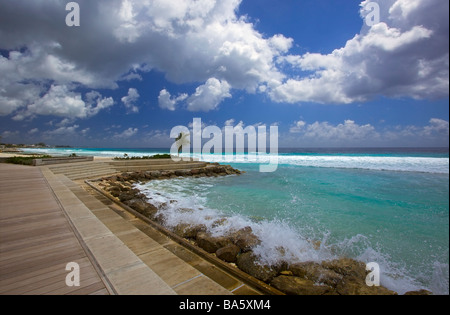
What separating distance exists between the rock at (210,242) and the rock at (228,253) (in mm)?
227

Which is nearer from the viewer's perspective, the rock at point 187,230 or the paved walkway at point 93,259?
the paved walkway at point 93,259

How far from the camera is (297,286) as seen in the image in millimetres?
3090

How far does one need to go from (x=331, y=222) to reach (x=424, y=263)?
2.79 meters

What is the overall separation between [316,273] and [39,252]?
15.5 feet

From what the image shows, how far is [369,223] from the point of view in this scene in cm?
693

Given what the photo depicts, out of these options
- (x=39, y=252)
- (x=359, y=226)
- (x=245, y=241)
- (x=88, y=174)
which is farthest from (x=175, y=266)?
(x=88, y=174)

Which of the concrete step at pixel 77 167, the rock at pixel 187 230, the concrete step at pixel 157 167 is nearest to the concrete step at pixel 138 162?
the concrete step at pixel 157 167

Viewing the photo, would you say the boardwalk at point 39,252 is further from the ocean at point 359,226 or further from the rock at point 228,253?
the ocean at point 359,226

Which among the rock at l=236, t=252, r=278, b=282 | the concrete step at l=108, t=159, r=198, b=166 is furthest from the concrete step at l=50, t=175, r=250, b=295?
the concrete step at l=108, t=159, r=198, b=166

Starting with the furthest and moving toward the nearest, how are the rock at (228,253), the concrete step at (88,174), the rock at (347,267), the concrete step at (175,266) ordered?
the concrete step at (88,174) < the rock at (228,253) < the rock at (347,267) < the concrete step at (175,266)

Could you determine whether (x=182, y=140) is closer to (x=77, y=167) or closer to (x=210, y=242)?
(x=77, y=167)

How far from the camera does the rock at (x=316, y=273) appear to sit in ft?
11.2

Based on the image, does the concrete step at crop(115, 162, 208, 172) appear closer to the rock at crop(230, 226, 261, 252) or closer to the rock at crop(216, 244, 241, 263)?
the rock at crop(230, 226, 261, 252)

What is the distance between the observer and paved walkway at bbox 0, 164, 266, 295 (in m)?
2.41
